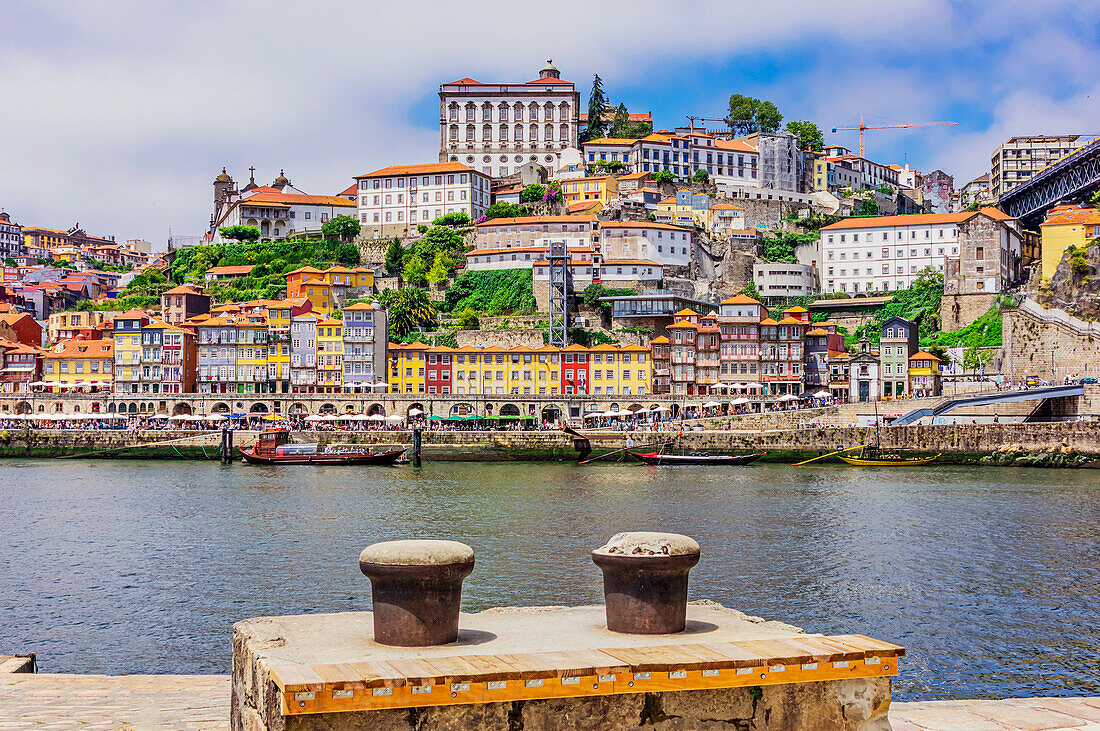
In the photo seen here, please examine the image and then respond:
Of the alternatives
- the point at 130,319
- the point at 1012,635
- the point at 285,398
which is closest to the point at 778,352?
the point at 285,398

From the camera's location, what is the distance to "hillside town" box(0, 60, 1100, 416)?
243ft

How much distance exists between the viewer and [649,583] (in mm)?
7504

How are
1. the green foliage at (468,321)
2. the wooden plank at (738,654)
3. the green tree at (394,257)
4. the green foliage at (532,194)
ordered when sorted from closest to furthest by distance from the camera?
the wooden plank at (738,654) → the green foliage at (468,321) → the green tree at (394,257) → the green foliage at (532,194)

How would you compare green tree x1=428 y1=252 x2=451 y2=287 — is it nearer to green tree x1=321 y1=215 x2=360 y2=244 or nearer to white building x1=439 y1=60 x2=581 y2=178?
green tree x1=321 y1=215 x2=360 y2=244

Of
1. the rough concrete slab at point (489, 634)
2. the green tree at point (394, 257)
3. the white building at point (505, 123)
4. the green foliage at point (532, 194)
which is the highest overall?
the white building at point (505, 123)

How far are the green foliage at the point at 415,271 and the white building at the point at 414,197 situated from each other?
998 cm

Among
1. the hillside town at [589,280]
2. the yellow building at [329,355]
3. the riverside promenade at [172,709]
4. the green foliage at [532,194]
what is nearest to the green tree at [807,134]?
the hillside town at [589,280]

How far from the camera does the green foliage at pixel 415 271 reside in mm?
89125

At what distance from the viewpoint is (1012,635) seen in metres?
16.6

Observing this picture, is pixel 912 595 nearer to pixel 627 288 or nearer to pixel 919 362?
pixel 919 362

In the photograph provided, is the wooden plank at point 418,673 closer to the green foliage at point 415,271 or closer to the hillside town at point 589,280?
the hillside town at point 589,280

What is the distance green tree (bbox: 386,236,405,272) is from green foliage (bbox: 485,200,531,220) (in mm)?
8975

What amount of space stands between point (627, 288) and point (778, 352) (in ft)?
45.5

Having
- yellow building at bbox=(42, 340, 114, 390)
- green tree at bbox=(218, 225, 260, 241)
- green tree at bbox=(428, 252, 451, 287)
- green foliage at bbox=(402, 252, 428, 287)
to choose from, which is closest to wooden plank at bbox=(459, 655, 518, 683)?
yellow building at bbox=(42, 340, 114, 390)
